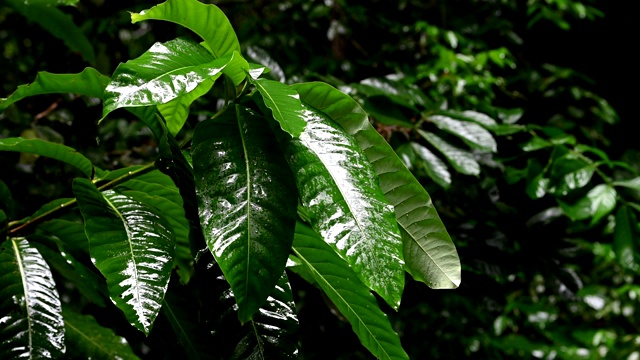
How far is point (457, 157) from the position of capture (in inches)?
43.7

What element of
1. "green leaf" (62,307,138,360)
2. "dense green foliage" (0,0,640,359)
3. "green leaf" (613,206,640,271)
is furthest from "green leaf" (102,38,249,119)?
"green leaf" (613,206,640,271)

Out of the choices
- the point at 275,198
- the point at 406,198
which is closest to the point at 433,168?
the point at 406,198

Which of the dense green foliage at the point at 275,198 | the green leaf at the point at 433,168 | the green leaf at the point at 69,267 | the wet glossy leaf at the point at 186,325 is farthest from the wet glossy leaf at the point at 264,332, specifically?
the green leaf at the point at 433,168

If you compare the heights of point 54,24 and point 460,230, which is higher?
point 54,24

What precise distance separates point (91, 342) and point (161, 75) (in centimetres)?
45

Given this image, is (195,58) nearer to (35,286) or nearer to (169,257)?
(169,257)

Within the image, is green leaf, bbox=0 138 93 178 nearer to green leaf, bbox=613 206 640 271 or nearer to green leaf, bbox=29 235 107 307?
green leaf, bbox=29 235 107 307

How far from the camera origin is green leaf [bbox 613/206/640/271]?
1.16m

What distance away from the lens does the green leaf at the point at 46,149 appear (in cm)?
64

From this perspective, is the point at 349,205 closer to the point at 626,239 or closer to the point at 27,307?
the point at 27,307

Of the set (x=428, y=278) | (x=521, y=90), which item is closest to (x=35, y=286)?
(x=428, y=278)

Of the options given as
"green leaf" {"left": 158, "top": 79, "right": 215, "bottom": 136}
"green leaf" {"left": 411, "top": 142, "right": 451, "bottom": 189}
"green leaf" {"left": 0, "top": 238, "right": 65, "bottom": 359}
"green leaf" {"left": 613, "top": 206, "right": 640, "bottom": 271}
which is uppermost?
"green leaf" {"left": 158, "top": 79, "right": 215, "bottom": 136}

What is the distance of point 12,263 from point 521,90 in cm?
178

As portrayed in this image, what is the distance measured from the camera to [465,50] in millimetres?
1827
